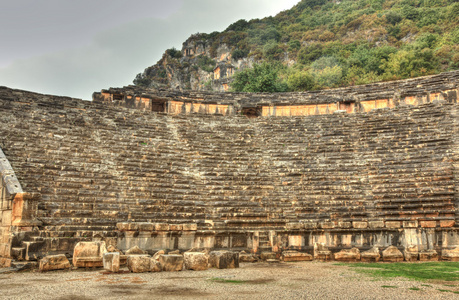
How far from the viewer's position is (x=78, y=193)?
1143 centimetres

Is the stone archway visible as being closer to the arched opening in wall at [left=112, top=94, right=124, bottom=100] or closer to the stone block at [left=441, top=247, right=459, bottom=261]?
the arched opening in wall at [left=112, top=94, right=124, bottom=100]

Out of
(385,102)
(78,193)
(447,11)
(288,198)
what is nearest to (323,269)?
(288,198)

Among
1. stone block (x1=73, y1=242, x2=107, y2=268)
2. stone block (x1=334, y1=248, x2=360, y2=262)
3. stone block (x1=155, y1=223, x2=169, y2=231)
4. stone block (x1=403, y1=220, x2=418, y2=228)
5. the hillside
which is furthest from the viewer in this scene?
the hillside

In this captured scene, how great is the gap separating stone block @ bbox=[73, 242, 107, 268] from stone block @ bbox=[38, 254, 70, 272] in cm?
23

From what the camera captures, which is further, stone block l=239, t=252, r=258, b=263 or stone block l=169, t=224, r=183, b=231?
stone block l=169, t=224, r=183, b=231

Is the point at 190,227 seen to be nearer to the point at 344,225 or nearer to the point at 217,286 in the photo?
the point at 344,225

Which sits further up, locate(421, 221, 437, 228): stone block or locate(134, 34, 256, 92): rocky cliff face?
locate(134, 34, 256, 92): rocky cliff face

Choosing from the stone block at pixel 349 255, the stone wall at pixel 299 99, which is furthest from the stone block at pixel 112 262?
the stone wall at pixel 299 99

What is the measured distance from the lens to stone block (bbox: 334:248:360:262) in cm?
1016

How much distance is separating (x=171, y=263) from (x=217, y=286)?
7.48 ft

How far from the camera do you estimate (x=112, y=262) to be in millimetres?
7703

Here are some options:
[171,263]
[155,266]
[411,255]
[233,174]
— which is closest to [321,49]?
[233,174]

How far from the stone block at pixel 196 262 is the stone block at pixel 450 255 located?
249 inches

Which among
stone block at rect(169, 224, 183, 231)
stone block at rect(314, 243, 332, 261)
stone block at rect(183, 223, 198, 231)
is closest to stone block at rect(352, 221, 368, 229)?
stone block at rect(314, 243, 332, 261)
